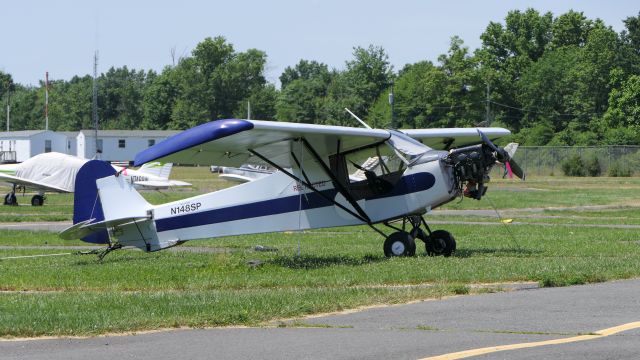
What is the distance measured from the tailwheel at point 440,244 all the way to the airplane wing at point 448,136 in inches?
93.2

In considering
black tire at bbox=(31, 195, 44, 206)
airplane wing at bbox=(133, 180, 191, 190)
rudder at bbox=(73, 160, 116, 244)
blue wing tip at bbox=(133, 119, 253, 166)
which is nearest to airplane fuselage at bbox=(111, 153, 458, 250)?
rudder at bbox=(73, 160, 116, 244)

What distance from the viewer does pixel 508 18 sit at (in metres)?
114

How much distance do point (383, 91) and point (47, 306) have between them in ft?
348

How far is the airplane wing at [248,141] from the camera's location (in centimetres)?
1541

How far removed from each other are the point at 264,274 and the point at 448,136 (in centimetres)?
640

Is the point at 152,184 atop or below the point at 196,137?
below

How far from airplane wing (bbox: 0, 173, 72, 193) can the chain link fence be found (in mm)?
39003

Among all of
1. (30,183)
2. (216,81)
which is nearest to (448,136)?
(30,183)

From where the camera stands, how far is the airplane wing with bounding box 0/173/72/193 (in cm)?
4700

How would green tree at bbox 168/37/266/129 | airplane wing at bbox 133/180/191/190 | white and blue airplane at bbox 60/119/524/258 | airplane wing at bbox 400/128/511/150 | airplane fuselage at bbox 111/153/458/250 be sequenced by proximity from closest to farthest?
1. white and blue airplane at bbox 60/119/524/258
2. airplane fuselage at bbox 111/153/458/250
3. airplane wing at bbox 400/128/511/150
4. airplane wing at bbox 133/180/191/190
5. green tree at bbox 168/37/266/129

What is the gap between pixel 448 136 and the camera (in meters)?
20.5

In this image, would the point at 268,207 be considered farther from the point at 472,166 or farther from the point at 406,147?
the point at 472,166

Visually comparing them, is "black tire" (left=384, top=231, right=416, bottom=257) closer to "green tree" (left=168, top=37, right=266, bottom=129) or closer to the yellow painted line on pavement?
the yellow painted line on pavement

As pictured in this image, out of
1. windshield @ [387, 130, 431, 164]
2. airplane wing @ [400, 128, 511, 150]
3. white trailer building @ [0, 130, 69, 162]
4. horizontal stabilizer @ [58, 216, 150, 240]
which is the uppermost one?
white trailer building @ [0, 130, 69, 162]
